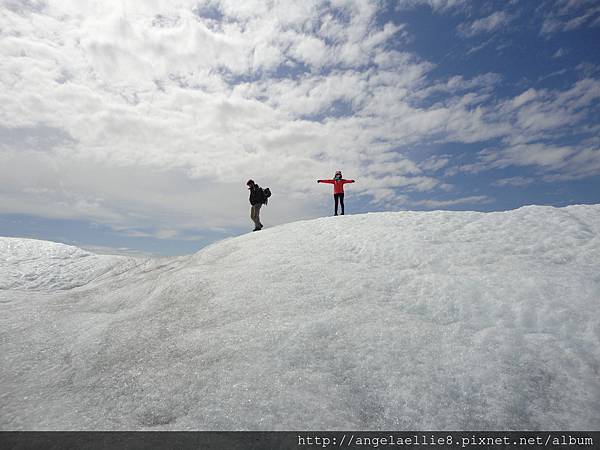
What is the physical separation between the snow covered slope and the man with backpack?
6901mm

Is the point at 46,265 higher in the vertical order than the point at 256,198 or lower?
lower

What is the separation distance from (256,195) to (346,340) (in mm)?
11304

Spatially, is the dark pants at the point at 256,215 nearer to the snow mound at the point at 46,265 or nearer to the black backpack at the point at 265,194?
the black backpack at the point at 265,194

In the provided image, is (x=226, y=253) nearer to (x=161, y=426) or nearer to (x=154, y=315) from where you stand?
(x=154, y=315)

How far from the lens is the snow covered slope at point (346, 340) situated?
377cm

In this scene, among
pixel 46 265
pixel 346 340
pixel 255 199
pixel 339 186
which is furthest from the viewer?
pixel 339 186

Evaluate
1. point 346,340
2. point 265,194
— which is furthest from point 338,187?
point 346,340

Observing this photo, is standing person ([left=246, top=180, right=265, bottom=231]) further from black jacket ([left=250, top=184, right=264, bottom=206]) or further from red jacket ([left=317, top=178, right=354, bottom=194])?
red jacket ([left=317, top=178, right=354, bottom=194])

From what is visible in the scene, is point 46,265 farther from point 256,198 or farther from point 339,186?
point 339,186

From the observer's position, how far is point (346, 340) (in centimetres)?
481

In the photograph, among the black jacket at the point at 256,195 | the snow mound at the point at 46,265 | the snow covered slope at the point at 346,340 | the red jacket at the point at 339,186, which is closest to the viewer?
the snow covered slope at the point at 346,340

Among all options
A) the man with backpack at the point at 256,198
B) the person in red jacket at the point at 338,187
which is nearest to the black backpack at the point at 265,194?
the man with backpack at the point at 256,198

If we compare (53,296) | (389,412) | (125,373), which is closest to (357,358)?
(389,412)

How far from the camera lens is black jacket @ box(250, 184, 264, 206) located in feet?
50.3
